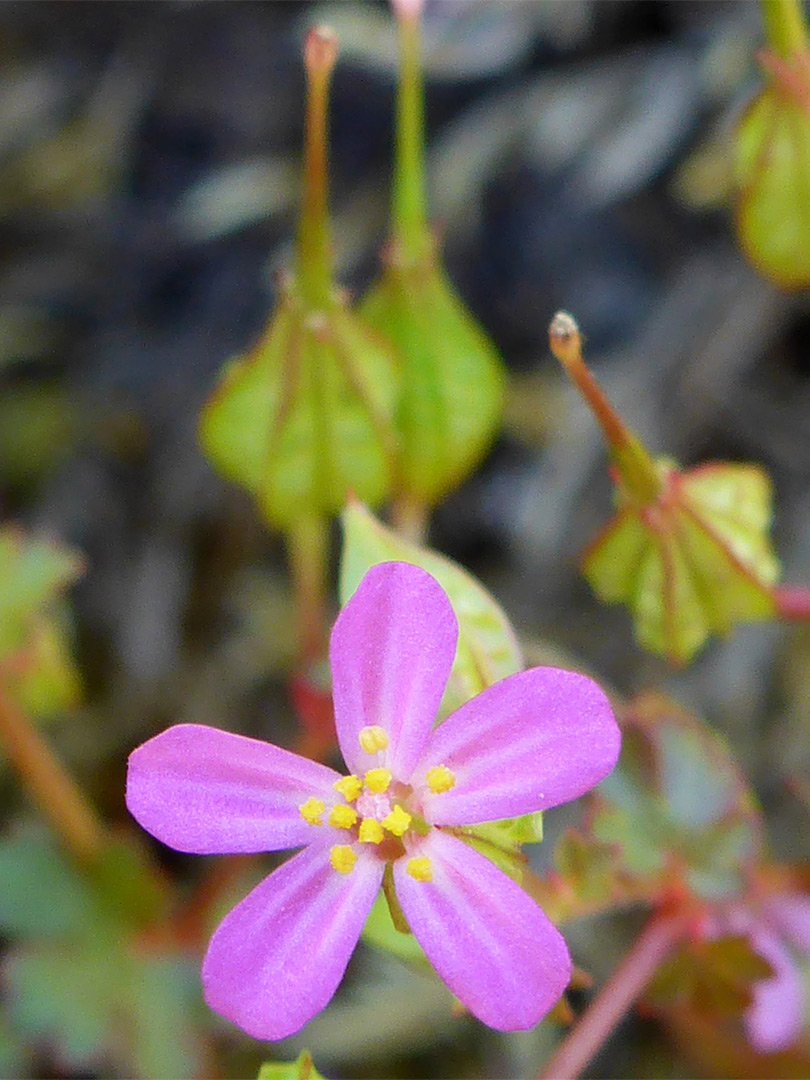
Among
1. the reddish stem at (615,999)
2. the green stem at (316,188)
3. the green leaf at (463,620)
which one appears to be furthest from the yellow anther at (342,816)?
the green stem at (316,188)

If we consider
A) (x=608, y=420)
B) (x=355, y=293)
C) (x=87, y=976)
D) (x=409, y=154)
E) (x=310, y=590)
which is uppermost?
(x=409, y=154)

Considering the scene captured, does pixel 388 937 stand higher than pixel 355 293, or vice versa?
pixel 355 293

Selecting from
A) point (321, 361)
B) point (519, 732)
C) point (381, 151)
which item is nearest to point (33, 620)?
point (321, 361)

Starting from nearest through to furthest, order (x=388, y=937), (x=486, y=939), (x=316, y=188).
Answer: (x=486, y=939), (x=388, y=937), (x=316, y=188)

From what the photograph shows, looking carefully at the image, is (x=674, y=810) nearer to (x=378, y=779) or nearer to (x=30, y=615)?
(x=378, y=779)

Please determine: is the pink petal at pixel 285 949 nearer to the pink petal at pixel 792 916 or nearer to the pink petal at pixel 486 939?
the pink petal at pixel 486 939

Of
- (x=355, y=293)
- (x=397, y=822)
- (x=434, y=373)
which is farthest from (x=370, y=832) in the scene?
(x=355, y=293)

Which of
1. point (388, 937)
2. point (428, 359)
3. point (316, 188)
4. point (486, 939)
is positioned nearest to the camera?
point (486, 939)

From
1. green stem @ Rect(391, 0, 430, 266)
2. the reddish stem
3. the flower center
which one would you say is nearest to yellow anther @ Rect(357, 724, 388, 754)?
the flower center

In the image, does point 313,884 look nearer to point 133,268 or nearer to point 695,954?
point 695,954
